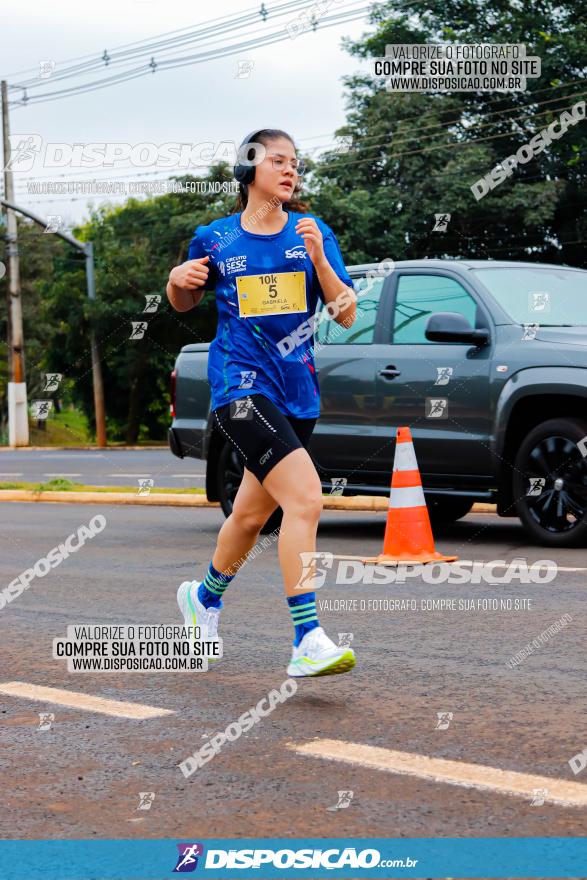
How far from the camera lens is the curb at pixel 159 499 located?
12211 millimetres

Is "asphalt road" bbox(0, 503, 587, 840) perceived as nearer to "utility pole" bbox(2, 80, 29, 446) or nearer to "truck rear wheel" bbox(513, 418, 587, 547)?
"truck rear wheel" bbox(513, 418, 587, 547)

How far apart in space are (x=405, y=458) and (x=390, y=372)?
1.33 metres

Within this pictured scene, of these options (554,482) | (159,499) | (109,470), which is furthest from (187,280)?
(109,470)

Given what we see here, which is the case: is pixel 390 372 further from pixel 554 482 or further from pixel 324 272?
pixel 324 272

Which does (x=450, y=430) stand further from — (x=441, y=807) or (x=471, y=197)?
(x=471, y=197)

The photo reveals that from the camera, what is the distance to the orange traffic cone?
8516mm

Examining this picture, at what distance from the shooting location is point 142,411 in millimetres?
45875

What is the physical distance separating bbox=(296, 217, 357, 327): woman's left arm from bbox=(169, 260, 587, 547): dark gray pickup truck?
13.2 feet

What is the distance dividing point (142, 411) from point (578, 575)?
1524 inches

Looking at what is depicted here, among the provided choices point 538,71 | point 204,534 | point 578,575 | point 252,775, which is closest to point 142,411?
A: point 538,71

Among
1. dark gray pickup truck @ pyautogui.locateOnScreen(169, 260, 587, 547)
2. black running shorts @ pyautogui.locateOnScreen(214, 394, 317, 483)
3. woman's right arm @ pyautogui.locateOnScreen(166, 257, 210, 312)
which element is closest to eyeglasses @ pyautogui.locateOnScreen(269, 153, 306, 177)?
woman's right arm @ pyautogui.locateOnScreen(166, 257, 210, 312)

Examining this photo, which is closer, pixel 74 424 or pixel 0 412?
pixel 74 424

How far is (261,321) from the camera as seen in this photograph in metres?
5.07

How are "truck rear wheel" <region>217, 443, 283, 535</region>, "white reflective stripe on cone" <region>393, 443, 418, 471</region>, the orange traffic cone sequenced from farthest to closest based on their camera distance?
"truck rear wheel" <region>217, 443, 283, 535</region>, "white reflective stripe on cone" <region>393, 443, 418, 471</region>, the orange traffic cone
